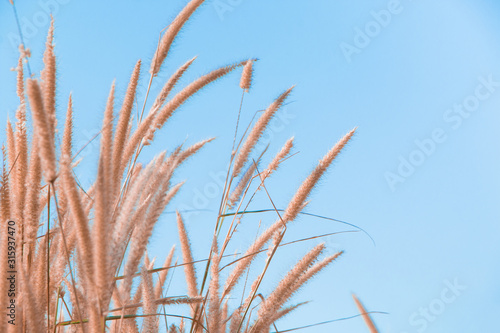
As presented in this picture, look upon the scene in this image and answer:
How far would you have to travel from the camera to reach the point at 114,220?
3.68ft

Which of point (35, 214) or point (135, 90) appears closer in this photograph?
point (35, 214)

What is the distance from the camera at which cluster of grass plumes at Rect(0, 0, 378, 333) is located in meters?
0.83

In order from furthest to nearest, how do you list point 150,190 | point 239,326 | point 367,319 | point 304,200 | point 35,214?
point 367,319
point 304,200
point 239,326
point 35,214
point 150,190

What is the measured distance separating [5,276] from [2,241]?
93 mm

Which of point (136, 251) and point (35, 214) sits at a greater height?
point (35, 214)

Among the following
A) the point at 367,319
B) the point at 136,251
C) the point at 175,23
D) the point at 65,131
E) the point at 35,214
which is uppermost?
the point at 175,23

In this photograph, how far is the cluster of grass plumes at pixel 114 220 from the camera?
0.83 meters

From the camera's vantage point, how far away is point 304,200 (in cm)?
138

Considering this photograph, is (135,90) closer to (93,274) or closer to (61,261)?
(61,261)

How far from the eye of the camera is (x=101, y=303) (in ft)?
2.67

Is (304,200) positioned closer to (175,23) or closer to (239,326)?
(239,326)

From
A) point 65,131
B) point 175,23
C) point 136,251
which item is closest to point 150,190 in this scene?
point 136,251

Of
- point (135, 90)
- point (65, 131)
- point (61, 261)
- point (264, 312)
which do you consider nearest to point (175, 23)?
point (135, 90)

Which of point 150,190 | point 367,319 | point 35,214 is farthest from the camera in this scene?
point 367,319
